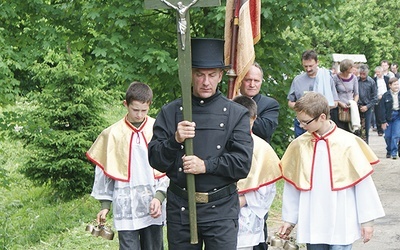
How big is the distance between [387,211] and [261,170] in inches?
205

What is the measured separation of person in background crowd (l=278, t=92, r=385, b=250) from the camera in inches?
241

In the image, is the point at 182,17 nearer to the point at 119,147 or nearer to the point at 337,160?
the point at 337,160

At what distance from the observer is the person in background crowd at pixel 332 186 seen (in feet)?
20.1

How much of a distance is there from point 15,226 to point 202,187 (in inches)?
346

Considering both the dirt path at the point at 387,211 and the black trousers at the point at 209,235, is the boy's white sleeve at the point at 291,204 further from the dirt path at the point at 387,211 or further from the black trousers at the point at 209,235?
the dirt path at the point at 387,211

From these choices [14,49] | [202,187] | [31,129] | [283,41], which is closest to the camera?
[202,187]

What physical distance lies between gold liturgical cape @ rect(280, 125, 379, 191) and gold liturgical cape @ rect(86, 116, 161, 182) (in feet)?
4.31

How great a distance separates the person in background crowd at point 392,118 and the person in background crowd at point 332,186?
11.2 m

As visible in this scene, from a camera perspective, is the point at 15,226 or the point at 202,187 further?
the point at 15,226

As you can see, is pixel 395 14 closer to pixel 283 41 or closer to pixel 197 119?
pixel 283 41

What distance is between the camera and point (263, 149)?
654 cm

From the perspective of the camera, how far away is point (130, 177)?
6.98m

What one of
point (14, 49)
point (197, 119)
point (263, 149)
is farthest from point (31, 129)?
point (197, 119)

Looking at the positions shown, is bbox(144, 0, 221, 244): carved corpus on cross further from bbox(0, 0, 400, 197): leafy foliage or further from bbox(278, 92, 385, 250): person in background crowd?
bbox(0, 0, 400, 197): leafy foliage
